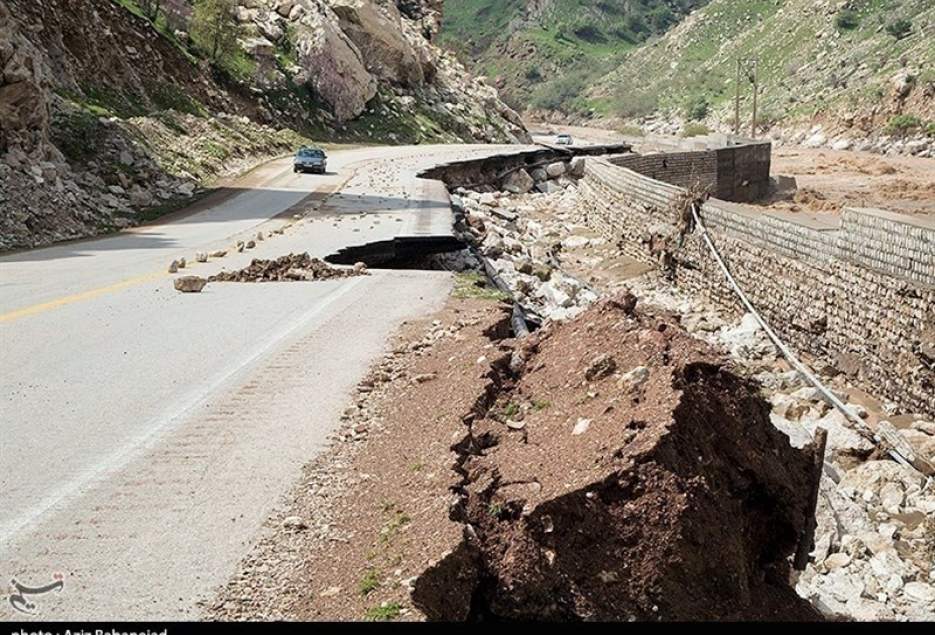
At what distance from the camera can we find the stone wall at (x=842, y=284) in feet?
40.9

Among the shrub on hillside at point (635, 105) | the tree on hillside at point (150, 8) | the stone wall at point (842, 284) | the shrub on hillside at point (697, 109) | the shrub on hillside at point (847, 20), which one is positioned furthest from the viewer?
the shrub on hillside at point (635, 105)

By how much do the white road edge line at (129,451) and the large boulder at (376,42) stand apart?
51.9 meters

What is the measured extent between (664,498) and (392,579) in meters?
1.60

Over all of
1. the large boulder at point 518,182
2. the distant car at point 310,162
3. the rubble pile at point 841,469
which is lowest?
the large boulder at point 518,182

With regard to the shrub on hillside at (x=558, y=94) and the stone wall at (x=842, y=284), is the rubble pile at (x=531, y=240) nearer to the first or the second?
the stone wall at (x=842, y=284)

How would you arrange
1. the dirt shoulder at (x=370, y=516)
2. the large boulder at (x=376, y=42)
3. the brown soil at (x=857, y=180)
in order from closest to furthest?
1. the dirt shoulder at (x=370, y=516)
2. the brown soil at (x=857, y=180)
3. the large boulder at (x=376, y=42)

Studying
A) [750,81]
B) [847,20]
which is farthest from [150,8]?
[847,20]

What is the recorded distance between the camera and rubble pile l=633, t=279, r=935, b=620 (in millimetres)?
7296

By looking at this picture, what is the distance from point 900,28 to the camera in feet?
240

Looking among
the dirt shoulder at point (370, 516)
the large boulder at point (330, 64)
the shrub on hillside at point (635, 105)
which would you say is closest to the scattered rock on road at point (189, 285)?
the dirt shoulder at point (370, 516)

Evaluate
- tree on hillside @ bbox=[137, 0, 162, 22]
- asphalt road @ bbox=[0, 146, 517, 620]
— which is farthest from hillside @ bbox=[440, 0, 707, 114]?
asphalt road @ bbox=[0, 146, 517, 620]

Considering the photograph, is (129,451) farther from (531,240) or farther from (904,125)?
(904,125)

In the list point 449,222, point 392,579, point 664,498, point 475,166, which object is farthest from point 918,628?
point 475,166

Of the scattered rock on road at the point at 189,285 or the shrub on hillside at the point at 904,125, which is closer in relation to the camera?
the scattered rock on road at the point at 189,285
